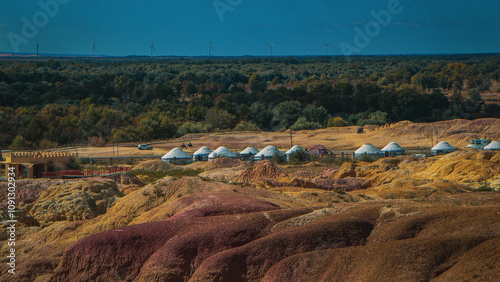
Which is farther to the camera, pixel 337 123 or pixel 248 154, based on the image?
pixel 337 123

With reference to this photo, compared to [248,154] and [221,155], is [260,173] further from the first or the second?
[248,154]

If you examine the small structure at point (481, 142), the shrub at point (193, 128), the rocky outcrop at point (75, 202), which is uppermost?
the shrub at point (193, 128)

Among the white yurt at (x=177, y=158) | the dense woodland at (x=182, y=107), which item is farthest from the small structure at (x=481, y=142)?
the dense woodland at (x=182, y=107)

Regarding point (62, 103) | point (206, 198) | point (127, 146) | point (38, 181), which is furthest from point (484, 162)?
point (62, 103)

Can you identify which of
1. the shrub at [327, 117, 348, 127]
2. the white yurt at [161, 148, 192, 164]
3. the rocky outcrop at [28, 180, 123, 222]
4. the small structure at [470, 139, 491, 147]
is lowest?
the rocky outcrop at [28, 180, 123, 222]

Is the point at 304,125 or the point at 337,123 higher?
the point at 337,123

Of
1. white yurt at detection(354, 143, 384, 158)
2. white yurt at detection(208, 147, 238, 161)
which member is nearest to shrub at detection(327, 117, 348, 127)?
white yurt at detection(354, 143, 384, 158)

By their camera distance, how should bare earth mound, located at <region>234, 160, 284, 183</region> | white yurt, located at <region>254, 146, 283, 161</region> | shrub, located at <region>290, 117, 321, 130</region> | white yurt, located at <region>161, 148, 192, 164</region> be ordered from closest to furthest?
bare earth mound, located at <region>234, 160, 284, 183</region> < white yurt, located at <region>161, 148, 192, 164</region> < white yurt, located at <region>254, 146, 283, 161</region> < shrub, located at <region>290, 117, 321, 130</region>

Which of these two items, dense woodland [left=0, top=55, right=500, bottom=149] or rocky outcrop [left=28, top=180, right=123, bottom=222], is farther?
dense woodland [left=0, top=55, right=500, bottom=149]

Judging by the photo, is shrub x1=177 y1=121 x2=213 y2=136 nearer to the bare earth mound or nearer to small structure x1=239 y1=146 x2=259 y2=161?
small structure x1=239 y1=146 x2=259 y2=161

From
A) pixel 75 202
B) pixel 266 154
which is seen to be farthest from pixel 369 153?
pixel 75 202

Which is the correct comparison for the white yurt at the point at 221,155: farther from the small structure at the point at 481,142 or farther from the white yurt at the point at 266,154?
the small structure at the point at 481,142

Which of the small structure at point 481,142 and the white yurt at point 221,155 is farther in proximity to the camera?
the small structure at point 481,142

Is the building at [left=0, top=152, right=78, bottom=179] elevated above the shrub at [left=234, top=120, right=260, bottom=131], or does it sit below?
below
